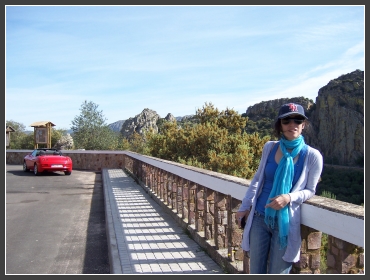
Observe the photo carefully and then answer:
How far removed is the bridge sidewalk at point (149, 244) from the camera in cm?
471

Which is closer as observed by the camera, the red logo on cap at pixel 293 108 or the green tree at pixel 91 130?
the red logo on cap at pixel 293 108

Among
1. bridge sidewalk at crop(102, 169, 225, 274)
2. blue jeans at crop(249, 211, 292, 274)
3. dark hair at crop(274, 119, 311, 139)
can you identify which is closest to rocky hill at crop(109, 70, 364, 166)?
bridge sidewalk at crop(102, 169, 225, 274)

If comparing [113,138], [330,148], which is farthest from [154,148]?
[330,148]

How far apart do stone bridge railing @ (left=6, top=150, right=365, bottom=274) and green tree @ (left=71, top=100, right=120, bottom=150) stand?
2031 centimetres

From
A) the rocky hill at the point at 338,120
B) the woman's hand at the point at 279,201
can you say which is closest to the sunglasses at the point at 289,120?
the woman's hand at the point at 279,201

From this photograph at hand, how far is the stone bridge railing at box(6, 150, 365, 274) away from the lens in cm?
254

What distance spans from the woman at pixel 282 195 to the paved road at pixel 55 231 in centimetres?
305

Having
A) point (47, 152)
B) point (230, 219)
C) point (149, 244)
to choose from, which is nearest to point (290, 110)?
point (230, 219)

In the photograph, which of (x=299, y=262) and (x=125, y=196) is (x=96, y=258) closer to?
(x=299, y=262)

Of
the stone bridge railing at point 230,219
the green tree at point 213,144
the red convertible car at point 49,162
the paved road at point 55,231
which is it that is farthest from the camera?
the red convertible car at point 49,162

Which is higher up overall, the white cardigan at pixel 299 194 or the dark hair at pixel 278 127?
the dark hair at pixel 278 127

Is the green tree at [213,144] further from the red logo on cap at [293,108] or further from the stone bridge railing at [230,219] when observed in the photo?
the red logo on cap at [293,108]

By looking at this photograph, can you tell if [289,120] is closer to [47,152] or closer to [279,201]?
[279,201]

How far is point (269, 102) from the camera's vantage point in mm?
39344
